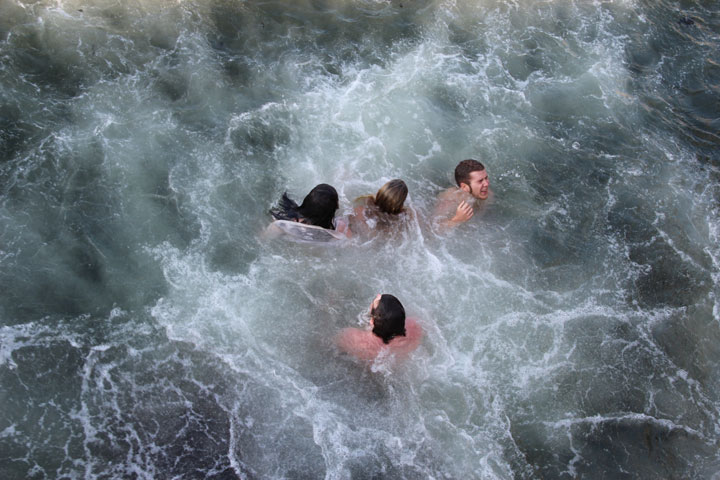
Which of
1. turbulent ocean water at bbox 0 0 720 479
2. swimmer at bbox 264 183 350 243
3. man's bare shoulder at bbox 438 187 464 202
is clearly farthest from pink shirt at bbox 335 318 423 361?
man's bare shoulder at bbox 438 187 464 202

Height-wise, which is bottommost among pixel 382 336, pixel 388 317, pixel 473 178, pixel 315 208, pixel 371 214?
pixel 382 336

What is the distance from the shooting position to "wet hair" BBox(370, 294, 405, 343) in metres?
4.79

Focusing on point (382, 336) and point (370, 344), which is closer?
point (382, 336)

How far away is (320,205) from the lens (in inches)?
210

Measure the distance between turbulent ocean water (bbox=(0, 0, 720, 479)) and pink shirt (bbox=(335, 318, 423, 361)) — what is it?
0.44ft

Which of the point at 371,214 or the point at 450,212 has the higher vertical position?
the point at 371,214

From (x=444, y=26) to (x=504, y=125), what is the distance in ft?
8.43

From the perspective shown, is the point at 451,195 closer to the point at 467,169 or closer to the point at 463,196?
the point at 463,196

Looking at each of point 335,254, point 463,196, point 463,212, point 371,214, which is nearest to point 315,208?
point 335,254

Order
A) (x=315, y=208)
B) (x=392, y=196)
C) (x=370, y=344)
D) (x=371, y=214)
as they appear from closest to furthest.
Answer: (x=370, y=344)
(x=315, y=208)
(x=392, y=196)
(x=371, y=214)

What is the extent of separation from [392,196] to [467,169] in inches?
44.9

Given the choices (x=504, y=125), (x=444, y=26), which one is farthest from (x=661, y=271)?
(x=444, y=26)

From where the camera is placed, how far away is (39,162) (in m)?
6.15

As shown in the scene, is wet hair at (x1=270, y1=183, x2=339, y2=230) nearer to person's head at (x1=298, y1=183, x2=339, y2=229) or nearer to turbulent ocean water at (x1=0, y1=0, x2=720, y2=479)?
person's head at (x1=298, y1=183, x2=339, y2=229)
